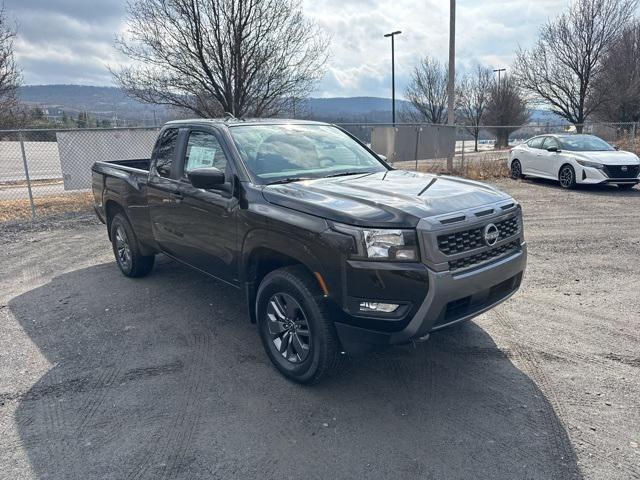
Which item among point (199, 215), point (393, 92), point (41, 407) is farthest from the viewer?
point (393, 92)

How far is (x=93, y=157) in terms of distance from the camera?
11.3 m

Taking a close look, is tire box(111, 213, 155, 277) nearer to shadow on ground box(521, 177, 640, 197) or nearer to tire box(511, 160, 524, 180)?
shadow on ground box(521, 177, 640, 197)

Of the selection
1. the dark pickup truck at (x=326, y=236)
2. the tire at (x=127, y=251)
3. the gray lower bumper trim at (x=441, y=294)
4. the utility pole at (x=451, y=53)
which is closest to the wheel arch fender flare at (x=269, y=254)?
the dark pickup truck at (x=326, y=236)

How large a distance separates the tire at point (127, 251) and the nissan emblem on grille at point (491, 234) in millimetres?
4102

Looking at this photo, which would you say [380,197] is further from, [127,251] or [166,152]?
[127,251]

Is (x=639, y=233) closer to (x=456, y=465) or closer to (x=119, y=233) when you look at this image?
(x=456, y=465)

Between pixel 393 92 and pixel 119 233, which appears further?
pixel 393 92

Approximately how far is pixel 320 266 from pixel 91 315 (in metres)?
3.05

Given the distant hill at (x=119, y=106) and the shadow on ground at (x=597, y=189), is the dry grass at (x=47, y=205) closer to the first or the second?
the distant hill at (x=119, y=106)

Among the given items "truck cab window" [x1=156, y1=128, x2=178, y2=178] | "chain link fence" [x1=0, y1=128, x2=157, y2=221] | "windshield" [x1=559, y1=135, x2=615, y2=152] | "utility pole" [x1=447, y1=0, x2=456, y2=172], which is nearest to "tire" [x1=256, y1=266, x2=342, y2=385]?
"truck cab window" [x1=156, y1=128, x2=178, y2=178]

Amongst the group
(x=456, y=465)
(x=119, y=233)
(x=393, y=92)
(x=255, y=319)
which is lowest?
(x=456, y=465)

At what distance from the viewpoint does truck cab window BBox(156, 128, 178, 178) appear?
4797 mm

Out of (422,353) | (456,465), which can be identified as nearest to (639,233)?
(422,353)

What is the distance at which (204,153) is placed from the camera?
434 cm
